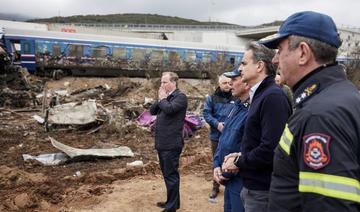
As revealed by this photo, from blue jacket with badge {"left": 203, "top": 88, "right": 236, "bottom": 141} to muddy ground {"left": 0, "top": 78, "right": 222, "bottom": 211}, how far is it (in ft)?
4.10

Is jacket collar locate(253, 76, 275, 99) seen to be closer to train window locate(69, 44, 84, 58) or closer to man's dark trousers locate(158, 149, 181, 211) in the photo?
man's dark trousers locate(158, 149, 181, 211)

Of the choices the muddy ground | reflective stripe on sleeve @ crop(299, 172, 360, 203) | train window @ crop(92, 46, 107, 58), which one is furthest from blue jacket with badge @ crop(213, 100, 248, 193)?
train window @ crop(92, 46, 107, 58)

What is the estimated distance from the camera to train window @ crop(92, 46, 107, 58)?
110ft

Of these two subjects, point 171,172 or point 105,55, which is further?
point 105,55

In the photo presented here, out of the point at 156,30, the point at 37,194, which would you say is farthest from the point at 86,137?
the point at 156,30

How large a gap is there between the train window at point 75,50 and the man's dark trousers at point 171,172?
28.0 metres

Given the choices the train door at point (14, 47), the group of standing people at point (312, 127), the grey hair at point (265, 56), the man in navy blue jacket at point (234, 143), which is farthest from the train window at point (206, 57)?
the group of standing people at point (312, 127)

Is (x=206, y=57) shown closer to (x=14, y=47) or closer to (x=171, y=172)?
(x=14, y=47)

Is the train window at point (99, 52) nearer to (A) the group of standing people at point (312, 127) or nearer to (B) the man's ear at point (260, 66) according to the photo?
(B) the man's ear at point (260, 66)

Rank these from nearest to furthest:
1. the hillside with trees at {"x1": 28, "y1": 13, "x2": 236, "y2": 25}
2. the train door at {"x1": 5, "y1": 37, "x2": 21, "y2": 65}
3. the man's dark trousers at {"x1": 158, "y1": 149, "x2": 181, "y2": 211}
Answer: the man's dark trousers at {"x1": 158, "y1": 149, "x2": 181, "y2": 211}, the train door at {"x1": 5, "y1": 37, "x2": 21, "y2": 65}, the hillside with trees at {"x1": 28, "y1": 13, "x2": 236, "y2": 25}

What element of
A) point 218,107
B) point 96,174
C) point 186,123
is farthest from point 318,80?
point 186,123

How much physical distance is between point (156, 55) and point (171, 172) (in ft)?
99.9

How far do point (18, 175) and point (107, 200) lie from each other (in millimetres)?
2126

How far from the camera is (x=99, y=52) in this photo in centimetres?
3362
